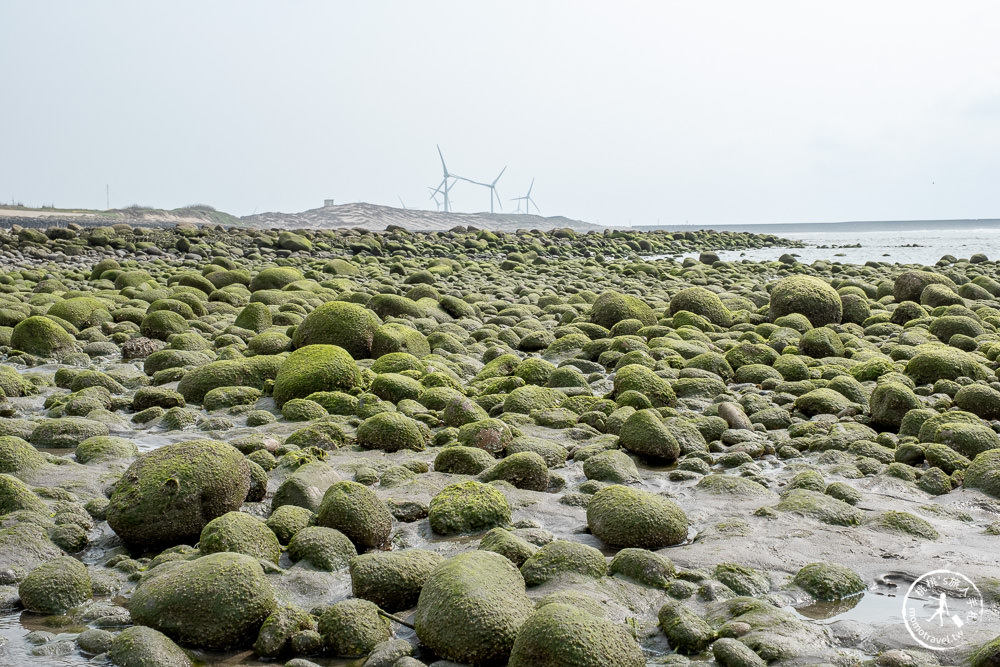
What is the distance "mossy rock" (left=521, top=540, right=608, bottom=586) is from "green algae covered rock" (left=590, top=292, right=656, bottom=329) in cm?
873

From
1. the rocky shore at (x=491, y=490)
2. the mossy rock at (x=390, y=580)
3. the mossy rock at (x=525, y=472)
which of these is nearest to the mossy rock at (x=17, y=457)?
the rocky shore at (x=491, y=490)

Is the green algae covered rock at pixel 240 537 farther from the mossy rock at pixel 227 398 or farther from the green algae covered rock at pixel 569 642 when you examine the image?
the mossy rock at pixel 227 398

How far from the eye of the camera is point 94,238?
88.8 ft

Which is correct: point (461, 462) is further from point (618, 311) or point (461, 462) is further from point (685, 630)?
point (618, 311)

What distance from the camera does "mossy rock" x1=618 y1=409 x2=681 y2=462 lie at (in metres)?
6.86

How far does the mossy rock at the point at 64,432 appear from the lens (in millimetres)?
6836

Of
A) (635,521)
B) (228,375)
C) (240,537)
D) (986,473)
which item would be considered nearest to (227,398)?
(228,375)

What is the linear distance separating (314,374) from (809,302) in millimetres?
8956

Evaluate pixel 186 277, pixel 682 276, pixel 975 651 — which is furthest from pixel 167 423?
pixel 682 276

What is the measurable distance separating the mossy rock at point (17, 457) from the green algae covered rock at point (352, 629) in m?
3.39

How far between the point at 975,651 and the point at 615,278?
20.1m

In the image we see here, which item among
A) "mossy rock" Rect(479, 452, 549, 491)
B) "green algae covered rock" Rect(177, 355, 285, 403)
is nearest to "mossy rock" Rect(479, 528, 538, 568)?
"mossy rock" Rect(479, 452, 549, 491)

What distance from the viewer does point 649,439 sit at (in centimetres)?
687

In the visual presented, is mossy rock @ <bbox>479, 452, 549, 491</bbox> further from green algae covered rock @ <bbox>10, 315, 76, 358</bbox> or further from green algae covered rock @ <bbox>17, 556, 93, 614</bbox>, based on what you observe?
green algae covered rock @ <bbox>10, 315, 76, 358</bbox>
